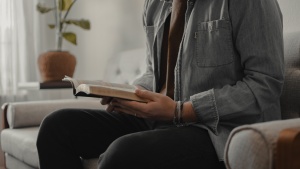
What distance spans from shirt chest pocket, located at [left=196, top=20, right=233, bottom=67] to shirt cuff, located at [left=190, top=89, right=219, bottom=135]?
0.08 meters

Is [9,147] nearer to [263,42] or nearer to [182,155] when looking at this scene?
[182,155]

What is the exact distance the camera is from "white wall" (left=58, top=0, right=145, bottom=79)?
273 centimetres

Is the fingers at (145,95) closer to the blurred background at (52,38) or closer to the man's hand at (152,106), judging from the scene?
the man's hand at (152,106)

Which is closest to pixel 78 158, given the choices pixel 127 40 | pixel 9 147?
pixel 9 147

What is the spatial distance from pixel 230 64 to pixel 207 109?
4.7 inches

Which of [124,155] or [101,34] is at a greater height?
[101,34]

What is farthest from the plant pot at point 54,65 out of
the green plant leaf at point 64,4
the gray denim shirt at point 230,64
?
the gray denim shirt at point 230,64

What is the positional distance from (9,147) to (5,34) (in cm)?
119

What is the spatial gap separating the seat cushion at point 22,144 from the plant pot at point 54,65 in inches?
27.8

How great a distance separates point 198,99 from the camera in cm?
97

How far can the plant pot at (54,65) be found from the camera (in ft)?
8.16

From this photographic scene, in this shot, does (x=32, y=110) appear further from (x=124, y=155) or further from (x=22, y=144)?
(x=124, y=155)

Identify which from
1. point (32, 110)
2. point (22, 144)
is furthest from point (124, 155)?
point (32, 110)

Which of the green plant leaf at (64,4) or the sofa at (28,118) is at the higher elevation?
the green plant leaf at (64,4)
